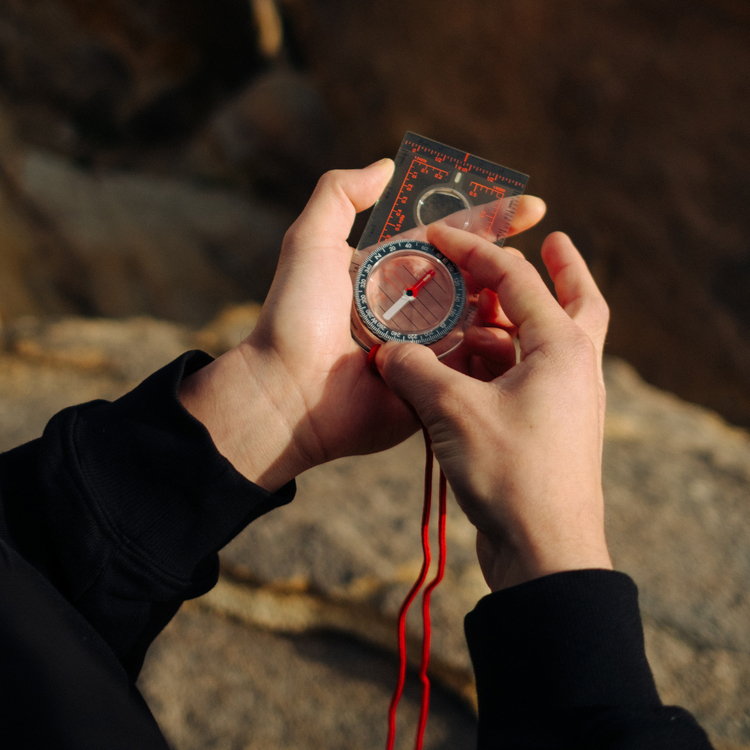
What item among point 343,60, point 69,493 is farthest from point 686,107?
point 69,493

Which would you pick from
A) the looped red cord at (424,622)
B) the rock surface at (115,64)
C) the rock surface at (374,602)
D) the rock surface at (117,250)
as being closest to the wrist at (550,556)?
the looped red cord at (424,622)

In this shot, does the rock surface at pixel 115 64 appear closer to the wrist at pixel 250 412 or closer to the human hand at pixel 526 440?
the wrist at pixel 250 412

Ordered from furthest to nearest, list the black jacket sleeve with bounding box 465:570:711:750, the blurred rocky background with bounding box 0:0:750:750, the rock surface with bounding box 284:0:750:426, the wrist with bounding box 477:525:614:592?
the rock surface with bounding box 284:0:750:426, the blurred rocky background with bounding box 0:0:750:750, the wrist with bounding box 477:525:614:592, the black jacket sleeve with bounding box 465:570:711:750

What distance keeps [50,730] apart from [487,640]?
0.63 metres

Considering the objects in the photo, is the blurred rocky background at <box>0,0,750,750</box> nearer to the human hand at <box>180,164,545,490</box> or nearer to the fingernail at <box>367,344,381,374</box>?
the human hand at <box>180,164,545,490</box>

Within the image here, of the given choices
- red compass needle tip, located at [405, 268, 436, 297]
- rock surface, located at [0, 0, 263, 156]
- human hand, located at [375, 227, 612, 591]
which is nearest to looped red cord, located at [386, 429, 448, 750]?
human hand, located at [375, 227, 612, 591]

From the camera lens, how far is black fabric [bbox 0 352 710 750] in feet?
2.54

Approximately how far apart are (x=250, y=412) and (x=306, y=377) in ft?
0.47

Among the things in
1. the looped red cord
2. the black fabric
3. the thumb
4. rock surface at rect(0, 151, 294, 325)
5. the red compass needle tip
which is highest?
the thumb

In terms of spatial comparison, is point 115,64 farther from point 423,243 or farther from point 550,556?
point 550,556

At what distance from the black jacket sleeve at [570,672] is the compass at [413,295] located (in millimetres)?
710

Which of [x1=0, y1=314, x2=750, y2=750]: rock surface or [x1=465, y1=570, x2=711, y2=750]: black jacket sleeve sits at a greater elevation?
[x1=465, y1=570, x2=711, y2=750]: black jacket sleeve

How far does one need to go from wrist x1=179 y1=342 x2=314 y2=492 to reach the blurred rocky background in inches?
26.0

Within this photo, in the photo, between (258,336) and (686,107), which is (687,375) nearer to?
(686,107)
